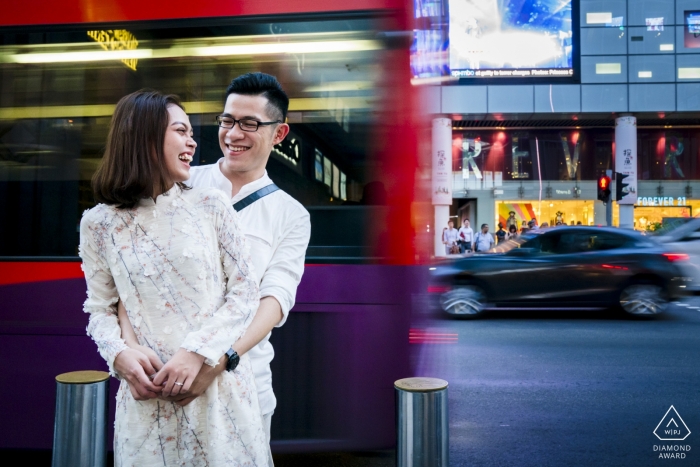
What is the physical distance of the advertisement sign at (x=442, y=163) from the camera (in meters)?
27.7

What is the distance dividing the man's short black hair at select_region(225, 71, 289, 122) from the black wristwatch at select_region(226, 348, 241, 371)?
93cm

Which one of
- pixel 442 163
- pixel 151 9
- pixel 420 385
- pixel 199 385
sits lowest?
pixel 420 385

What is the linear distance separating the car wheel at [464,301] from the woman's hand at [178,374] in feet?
29.3

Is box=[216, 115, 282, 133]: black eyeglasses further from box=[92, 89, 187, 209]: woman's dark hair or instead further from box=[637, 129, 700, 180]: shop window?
box=[637, 129, 700, 180]: shop window

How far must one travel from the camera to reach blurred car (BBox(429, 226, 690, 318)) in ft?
32.6

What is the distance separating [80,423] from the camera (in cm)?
256

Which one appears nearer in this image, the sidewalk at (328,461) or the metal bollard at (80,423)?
the metal bollard at (80,423)

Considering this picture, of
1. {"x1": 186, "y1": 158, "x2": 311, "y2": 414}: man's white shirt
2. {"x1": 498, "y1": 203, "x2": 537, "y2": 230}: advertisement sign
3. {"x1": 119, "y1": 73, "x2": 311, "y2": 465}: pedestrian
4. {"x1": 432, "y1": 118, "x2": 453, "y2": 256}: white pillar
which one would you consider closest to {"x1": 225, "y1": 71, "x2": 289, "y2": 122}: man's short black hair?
{"x1": 119, "y1": 73, "x2": 311, "y2": 465}: pedestrian

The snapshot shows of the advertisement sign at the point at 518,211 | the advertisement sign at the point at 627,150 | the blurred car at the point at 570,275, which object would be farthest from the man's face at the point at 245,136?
the advertisement sign at the point at 518,211

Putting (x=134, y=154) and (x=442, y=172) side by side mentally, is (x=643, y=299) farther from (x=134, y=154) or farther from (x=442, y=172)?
(x=442, y=172)

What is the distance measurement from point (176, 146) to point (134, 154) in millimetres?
122

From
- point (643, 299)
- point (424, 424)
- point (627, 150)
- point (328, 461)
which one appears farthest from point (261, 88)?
point (627, 150)

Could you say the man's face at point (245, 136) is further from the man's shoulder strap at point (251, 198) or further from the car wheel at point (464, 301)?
the car wheel at point (464, 301)

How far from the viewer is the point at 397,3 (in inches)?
134
